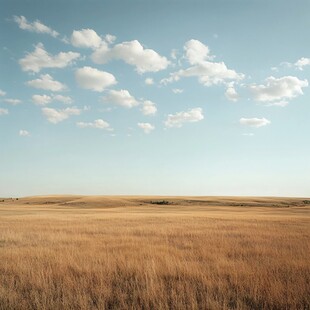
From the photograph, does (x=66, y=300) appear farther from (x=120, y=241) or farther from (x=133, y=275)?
(x=120, y=241)

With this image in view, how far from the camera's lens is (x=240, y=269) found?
30.7ft

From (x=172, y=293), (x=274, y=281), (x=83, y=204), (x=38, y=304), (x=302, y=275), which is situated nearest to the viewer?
(x=38, y=304)

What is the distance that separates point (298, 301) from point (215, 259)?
14.9 ft

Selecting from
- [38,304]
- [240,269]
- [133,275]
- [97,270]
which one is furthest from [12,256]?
[240,269]

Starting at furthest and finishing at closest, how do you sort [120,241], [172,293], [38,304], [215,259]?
[120,241], [215,259], [172,293], [38,304]

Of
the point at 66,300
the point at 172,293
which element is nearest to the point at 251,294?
the point at 172,293

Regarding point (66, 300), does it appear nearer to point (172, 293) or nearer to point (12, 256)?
point (172, 293)

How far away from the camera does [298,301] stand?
6.77 m

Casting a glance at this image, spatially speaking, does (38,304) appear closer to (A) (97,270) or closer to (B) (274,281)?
(A) (97,270)

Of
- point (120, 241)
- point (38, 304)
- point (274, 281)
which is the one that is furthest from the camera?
point (120, 241)

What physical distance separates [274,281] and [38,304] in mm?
5547

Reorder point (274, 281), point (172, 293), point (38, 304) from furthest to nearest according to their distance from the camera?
point (274, 281) < point (172, 293) < point (38, 304)

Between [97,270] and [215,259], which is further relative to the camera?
[215,259]

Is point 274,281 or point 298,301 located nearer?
point 298,301
